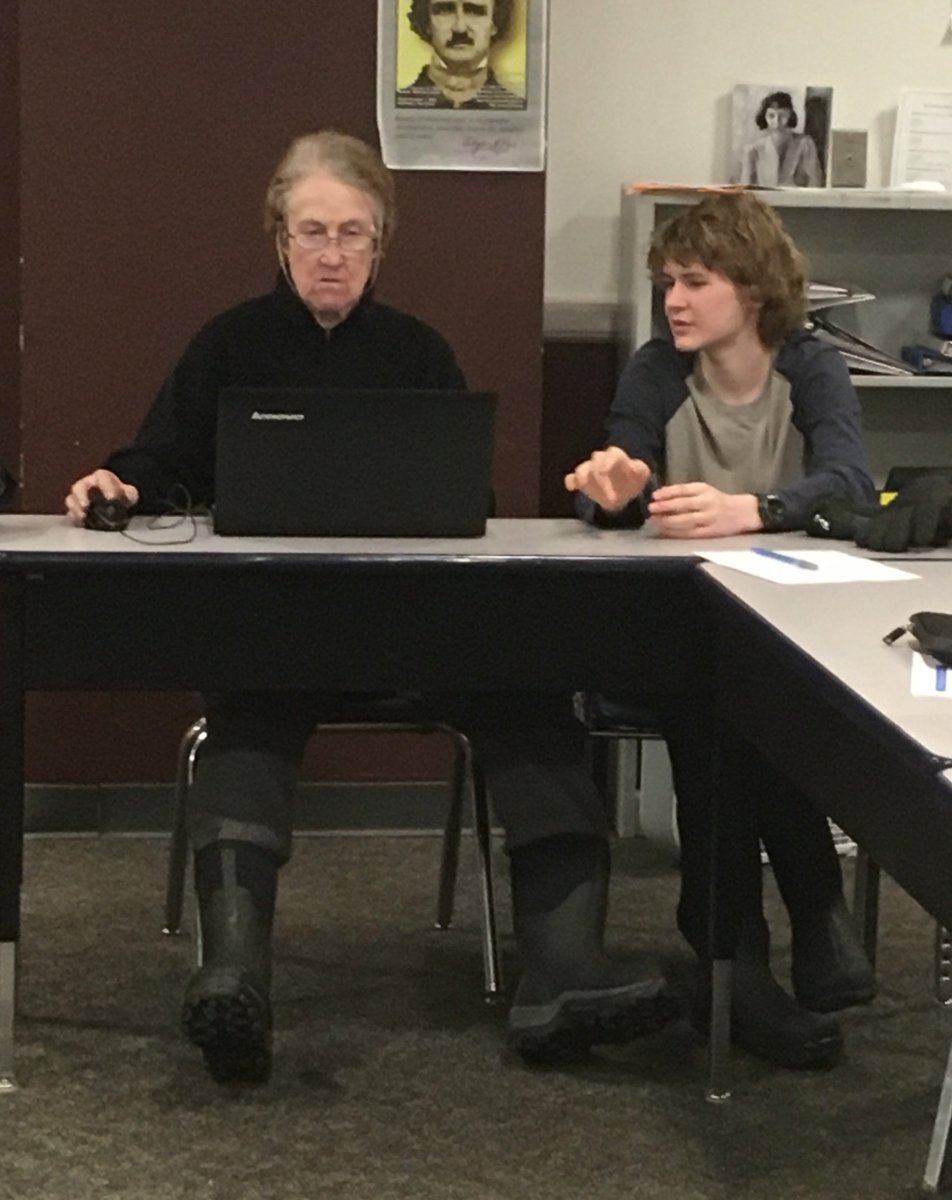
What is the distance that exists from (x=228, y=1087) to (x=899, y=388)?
2.11 meters

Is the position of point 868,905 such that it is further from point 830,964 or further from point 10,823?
point 10,823

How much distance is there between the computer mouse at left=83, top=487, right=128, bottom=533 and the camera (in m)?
2.41

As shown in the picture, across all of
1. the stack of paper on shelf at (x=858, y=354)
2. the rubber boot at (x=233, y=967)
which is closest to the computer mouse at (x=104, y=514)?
the rubber boot at (x=233, y=967)

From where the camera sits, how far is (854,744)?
1677 mm

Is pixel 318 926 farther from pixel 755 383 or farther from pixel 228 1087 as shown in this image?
pixel 755 383

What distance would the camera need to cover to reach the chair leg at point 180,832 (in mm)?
2562

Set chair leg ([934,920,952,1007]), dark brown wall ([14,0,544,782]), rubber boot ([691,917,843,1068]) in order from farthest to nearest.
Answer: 1. dark brown wall ([14,0,544,782])
2. chair leg ([934,920,952,1007])
3. rubber boot ([691,917,843,1068])

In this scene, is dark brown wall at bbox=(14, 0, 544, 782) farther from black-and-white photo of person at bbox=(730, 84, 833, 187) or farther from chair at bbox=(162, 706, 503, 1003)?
chair at bbox=(162, 706, 503, 1003)

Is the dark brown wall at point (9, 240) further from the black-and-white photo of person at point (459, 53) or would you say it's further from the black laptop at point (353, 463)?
the black laptop at point (353, 463)

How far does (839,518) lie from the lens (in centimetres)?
249

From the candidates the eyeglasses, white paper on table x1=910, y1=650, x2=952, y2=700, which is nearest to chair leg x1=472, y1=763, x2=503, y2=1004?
the eyeglasses

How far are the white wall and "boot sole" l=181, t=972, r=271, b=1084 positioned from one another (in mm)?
1901

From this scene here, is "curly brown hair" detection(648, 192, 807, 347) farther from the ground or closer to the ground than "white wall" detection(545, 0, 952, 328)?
closer to the ground

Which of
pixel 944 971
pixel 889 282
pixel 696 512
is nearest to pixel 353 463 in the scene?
pixel 696 512
